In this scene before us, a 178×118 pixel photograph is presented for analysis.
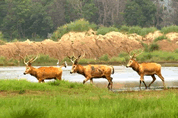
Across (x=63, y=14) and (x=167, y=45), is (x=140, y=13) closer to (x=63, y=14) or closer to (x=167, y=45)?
(x=63, y=14)

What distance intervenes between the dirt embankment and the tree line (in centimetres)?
2089

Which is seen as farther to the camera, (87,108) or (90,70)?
(90,70)

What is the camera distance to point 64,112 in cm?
989

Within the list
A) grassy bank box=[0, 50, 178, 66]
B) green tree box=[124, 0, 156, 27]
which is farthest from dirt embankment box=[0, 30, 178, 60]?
green tree box=[124, 0, 156, 27]

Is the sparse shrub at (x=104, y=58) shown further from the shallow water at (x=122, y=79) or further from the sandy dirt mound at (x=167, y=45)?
the shallow water at (x=122, y=79)

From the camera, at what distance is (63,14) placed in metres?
88.0

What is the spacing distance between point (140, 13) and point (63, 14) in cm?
1618

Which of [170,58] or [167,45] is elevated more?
[167,45]

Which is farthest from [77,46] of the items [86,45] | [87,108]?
[87,108]

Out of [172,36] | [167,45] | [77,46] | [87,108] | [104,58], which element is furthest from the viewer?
[172,36]

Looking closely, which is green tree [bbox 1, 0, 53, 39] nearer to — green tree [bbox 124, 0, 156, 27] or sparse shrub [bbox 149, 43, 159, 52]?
green tree [bbox 124, 0, 156, 27]

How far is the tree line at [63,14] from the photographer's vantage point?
8162 centimetres

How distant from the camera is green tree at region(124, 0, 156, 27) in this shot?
8550 centimetres

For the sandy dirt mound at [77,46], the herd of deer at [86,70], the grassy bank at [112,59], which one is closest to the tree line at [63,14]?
the sandy dirt mound at [77,46]
